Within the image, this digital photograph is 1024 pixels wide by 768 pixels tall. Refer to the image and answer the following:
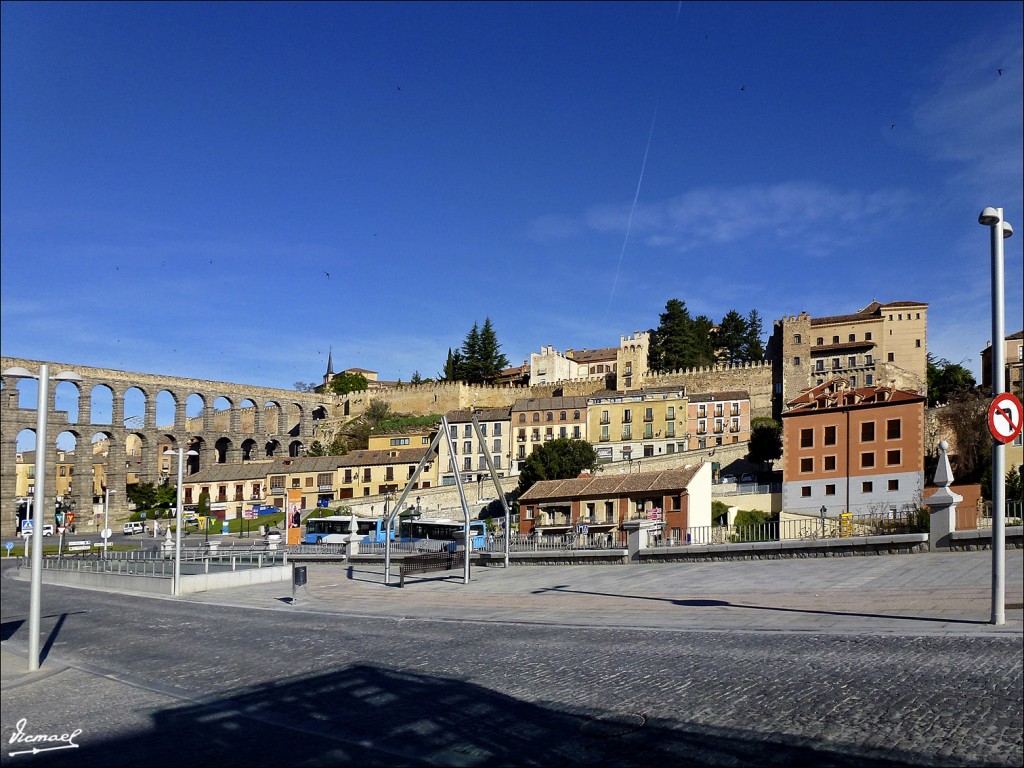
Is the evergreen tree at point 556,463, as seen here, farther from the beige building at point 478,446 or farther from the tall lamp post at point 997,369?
the tall lamp post at point 997,369

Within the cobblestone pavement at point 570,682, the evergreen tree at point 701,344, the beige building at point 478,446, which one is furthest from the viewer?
the evergreen tree at point 701,344

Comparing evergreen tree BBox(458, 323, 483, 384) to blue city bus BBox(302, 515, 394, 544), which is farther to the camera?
evergreen tree BBox(458, 323, 483, 384)

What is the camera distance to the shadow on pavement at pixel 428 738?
9.42m

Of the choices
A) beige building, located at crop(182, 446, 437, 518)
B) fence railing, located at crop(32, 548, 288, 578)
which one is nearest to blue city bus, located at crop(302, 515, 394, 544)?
fence railing, located at crop(32, 548, 288, 578)

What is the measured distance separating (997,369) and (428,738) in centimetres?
1077

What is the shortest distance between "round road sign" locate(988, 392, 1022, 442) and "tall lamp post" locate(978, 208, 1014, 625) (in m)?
0.18

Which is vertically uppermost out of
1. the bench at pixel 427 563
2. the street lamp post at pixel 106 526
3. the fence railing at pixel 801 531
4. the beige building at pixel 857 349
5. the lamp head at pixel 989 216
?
Answer: the beige building at pixel 857 349

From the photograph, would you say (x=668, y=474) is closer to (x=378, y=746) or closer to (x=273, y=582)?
(x=273, y=582)

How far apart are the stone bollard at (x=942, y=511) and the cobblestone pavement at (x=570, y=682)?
4.52ft

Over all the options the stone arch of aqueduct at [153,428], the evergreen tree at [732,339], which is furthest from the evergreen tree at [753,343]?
the stone arch of aqueduct at [153,428]

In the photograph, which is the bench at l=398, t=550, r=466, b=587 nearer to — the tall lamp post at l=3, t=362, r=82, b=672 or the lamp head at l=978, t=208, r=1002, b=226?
the tall lamp post at l=3, t=362, r=82, b=672

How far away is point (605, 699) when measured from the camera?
11906 millimetres

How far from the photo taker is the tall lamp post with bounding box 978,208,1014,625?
1431 centimetres

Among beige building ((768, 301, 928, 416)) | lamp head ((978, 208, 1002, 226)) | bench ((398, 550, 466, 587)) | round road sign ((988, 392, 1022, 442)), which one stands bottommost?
bench ((398, 550, 466, 587))
